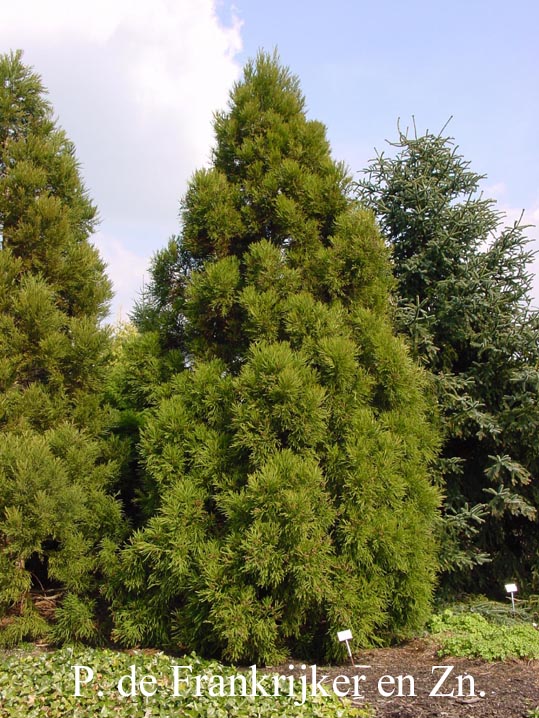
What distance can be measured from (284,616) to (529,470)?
3368 millimetres

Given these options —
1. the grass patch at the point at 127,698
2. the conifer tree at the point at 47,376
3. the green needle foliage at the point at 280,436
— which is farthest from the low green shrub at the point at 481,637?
the conifer tree at the point at 47,376

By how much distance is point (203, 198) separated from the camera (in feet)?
18.6

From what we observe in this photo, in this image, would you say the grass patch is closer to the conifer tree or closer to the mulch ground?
the mulch ground

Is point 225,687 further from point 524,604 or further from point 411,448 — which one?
point 524,604

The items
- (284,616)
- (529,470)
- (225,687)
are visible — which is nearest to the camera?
(225,687)

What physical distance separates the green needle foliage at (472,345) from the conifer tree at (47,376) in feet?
10.8

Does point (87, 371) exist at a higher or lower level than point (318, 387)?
higher

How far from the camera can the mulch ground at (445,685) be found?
3818mm

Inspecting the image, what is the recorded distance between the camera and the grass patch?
367 cm

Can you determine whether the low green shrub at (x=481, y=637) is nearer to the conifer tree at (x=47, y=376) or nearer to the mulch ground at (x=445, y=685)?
the mulch ground at (x=445, y=685)

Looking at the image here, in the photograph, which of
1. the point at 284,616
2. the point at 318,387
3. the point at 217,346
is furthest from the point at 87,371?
the point at 284,616

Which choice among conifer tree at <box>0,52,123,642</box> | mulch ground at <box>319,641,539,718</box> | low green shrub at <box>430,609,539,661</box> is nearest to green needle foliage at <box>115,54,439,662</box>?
mulch ground at <box>319,641,539,718</box>

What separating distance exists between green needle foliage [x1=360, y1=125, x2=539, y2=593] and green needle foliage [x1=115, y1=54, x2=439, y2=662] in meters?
0.90

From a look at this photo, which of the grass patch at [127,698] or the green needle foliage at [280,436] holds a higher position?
the green needle foliage at [280,436]
